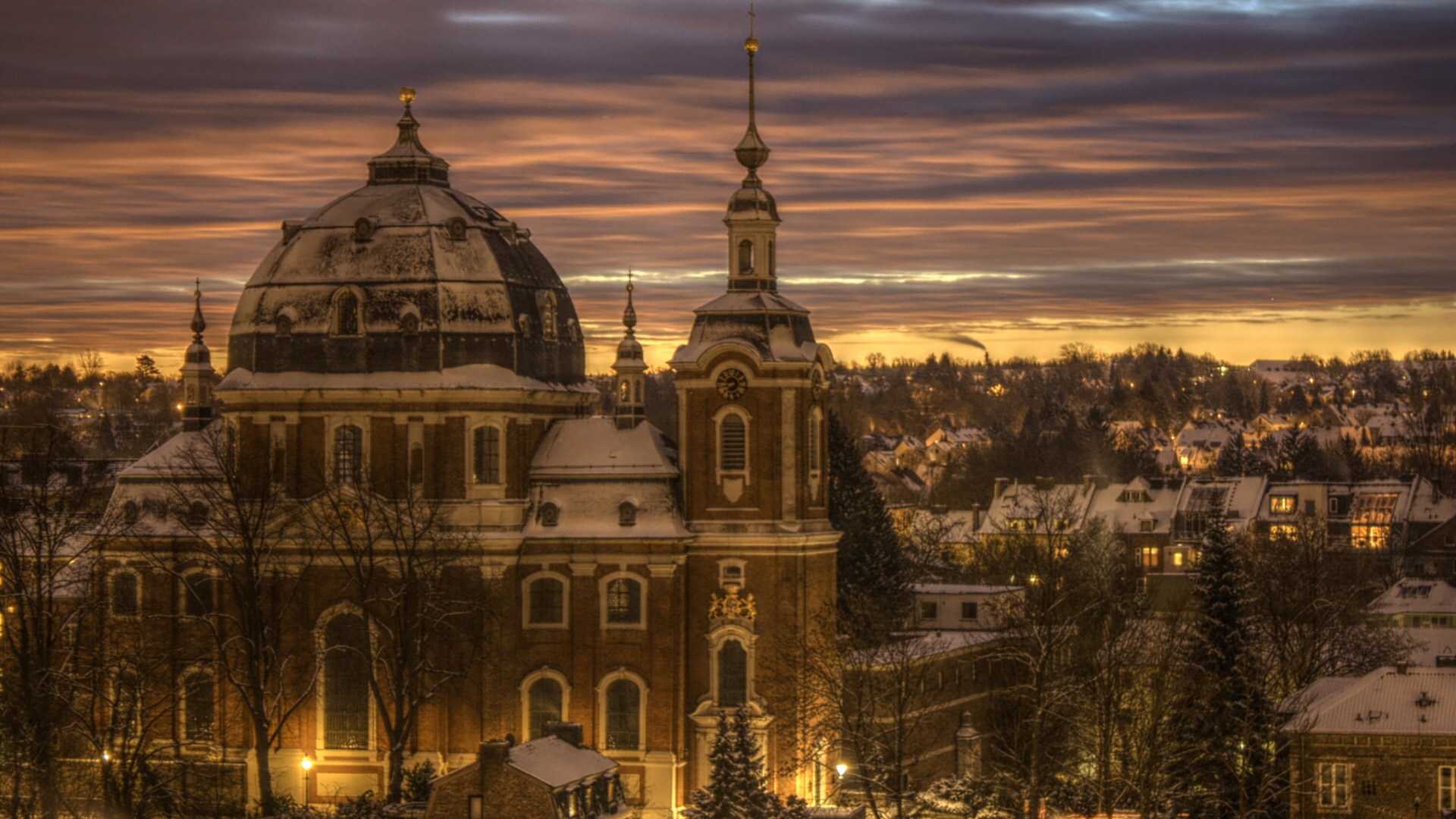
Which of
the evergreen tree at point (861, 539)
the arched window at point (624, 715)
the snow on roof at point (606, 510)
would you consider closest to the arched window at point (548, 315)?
the snow on roof at point (606, 510)

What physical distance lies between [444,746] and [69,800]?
10949 millimetres

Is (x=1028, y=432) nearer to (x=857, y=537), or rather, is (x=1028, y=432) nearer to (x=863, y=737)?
(x=857, y=537)

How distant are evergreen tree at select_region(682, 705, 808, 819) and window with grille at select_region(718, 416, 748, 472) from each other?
10.0 metres

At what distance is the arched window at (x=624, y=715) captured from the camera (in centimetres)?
6800

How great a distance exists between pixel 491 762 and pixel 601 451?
52.6 ft

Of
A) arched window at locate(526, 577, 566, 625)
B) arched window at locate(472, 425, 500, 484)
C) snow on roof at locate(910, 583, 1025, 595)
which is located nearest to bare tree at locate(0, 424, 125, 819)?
arched window at locate(472, 425, 500, 484)

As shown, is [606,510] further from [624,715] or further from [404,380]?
[404,380]

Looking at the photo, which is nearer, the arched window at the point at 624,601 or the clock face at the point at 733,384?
the arched window at the point at 624,601

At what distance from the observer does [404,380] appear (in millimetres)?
68938

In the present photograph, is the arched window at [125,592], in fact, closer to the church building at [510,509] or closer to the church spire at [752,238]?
the church building at [510,509]

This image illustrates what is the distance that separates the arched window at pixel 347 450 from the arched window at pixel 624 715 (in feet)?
33.1

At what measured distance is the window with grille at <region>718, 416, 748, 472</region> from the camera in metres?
68.8

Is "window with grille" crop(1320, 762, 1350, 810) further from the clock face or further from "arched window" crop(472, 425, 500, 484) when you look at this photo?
"arched window" crop(472, 425, 500, 484)

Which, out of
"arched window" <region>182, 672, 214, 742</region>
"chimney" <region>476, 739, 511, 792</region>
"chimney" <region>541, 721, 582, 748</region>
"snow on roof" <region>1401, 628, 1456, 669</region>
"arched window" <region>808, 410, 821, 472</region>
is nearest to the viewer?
"chimney" <region>476, 739, 511, 792</region>
